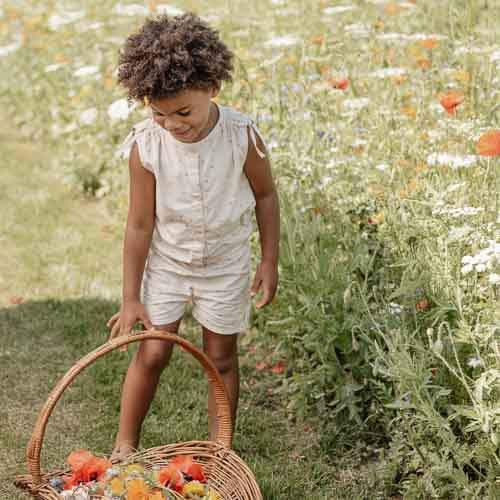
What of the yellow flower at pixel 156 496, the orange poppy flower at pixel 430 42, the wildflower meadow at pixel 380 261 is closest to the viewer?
the yellow flower at pixel 156 496

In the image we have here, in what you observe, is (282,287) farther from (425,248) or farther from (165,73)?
(165,73)

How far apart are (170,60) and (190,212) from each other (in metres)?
0.44

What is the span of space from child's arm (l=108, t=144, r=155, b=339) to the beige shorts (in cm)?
6

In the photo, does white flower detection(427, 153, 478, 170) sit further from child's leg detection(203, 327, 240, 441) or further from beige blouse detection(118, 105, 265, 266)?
child's leg detection(203, 327, 240, 441)

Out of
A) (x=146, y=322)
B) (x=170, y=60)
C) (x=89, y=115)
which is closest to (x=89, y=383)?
(x=146, y=322)

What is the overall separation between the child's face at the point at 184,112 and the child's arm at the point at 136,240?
0.16 metres

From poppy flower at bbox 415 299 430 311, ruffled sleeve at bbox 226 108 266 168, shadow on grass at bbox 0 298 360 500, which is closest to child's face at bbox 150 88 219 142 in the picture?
ruffled sleeve at bbox 226 108 266 168

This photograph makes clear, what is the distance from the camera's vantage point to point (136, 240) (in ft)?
7.87

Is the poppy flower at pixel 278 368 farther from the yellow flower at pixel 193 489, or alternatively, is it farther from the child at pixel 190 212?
the yellow flower at pixel 193 489

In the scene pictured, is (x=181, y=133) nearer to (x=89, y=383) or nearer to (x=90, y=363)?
(x=90, y=363)

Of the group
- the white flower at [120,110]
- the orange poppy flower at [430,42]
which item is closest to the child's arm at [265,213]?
the orange poppy flower at [430,42]

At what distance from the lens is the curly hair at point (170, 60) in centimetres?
211

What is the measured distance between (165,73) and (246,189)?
482mm

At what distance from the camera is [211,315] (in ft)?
8.20
